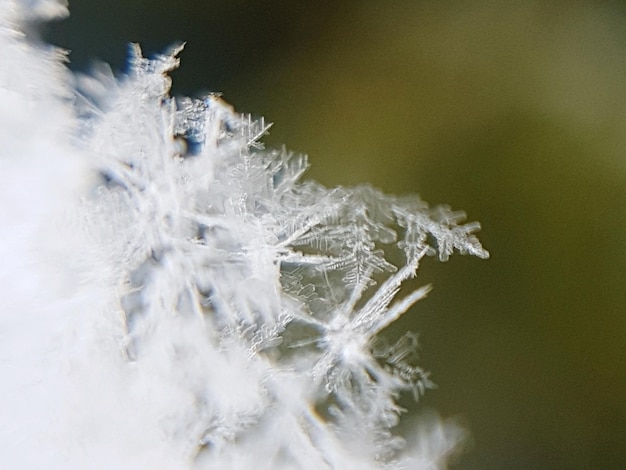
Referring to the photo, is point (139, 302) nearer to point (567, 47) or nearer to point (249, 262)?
point (249, 262)

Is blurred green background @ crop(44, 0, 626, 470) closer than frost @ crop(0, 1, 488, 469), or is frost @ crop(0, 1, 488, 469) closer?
frost @ crop(0, 1, 488, 469)

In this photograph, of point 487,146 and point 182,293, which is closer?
point 182,293

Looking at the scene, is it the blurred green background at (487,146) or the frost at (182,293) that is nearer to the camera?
the frost at (182,293)

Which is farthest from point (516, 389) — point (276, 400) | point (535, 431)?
point (276, 400)
